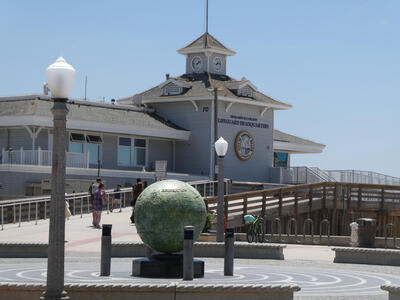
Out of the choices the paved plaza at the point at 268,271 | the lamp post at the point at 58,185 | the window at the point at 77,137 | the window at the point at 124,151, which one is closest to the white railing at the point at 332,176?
the window at the point at 124,151

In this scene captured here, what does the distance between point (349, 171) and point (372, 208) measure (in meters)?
10.6

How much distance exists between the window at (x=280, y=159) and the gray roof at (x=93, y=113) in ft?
35.3

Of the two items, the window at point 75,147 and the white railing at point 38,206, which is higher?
the window at point 75,147

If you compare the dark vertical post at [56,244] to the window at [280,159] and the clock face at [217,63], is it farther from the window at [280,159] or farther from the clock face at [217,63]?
the window at [280,159]

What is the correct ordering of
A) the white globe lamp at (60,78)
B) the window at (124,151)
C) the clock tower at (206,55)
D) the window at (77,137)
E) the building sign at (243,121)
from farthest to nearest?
the clock tower at (206,55)
the building sign at (243,121)
the window at (124,151)
the window at (77,137)
the white globe lamp at (60,78)

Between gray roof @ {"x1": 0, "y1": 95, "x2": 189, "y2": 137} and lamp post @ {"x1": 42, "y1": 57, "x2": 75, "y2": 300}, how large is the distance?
109 ft

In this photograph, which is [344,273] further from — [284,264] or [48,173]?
[48,173]

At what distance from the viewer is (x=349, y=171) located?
55.7m

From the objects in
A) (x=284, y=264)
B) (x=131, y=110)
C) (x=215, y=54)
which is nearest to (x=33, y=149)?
(x=131, y=110)

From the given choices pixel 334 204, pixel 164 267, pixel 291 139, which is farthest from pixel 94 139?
pixel 164 267

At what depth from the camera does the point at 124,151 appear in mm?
51531

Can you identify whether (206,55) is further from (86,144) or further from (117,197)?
(117,197)

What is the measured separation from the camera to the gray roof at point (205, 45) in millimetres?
56438

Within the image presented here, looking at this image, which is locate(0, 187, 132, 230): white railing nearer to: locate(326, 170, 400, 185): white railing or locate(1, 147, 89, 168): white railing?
locate(1, 147, 89, 168): white railing
